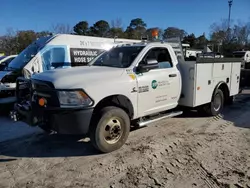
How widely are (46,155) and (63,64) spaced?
461 cm

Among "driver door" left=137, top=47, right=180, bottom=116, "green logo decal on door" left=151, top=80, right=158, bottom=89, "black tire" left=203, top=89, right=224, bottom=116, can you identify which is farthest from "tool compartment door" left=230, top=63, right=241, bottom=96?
"green logo decal on door" left=151, top=80, right=158, bottom=89

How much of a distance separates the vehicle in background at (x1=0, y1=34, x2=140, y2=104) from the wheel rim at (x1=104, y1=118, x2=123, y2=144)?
362 cm

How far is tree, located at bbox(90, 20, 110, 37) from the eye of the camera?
41275 millimetres

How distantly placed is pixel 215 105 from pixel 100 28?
38732 millimetres

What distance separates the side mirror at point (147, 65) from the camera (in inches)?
168

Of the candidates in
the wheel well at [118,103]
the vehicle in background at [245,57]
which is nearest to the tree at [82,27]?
the vehicle in background at [245,57]

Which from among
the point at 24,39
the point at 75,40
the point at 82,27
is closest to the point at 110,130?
the point at 75,40

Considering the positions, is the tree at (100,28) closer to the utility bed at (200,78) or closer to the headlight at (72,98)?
the utility bed at (200,78)

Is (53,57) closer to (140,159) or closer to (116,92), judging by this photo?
(116,92)

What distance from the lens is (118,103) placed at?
4.14m

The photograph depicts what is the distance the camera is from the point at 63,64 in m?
7.96

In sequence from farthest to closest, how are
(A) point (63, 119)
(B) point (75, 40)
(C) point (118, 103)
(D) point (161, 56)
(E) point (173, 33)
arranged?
(E) point (173, 33), (B) point (75, 40), (D) point (161, 56), (C) point (118, 103), (A) point (63, 119)

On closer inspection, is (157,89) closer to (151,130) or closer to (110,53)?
(151,130)

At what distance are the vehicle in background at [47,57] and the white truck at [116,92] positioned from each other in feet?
7.97
